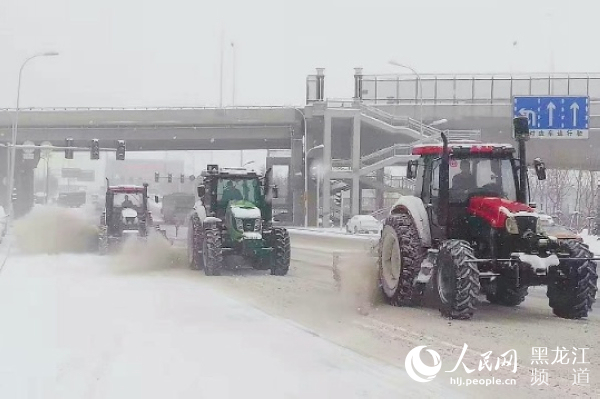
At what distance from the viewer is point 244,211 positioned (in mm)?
21266

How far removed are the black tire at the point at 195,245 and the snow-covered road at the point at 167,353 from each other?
20.2 feet

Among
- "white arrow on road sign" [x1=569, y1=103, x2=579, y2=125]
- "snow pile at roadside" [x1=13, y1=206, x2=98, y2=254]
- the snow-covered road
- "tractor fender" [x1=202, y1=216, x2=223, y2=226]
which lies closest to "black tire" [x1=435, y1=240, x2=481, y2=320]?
the snow-covered road

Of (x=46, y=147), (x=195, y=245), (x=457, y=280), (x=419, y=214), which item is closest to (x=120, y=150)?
(x=46, y=147)

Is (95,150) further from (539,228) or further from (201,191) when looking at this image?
(539,228)

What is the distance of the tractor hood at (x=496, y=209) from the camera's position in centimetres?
1233

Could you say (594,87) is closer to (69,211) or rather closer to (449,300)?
(69,211)

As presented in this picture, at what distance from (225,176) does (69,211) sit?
1803cm

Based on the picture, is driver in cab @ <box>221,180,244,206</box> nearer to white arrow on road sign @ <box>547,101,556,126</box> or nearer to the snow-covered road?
the snow-covered road

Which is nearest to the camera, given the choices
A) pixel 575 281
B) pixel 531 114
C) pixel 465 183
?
pixel 575 281

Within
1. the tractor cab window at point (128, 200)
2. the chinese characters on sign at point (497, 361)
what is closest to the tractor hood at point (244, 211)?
the tractor cab window at point (128, 200)

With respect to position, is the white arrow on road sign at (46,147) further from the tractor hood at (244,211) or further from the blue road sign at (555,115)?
the blue road sign at (555,115)

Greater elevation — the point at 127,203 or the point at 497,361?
the point at 127,203

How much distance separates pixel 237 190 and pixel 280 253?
2360 mm

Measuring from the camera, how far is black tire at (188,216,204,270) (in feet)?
73.7
